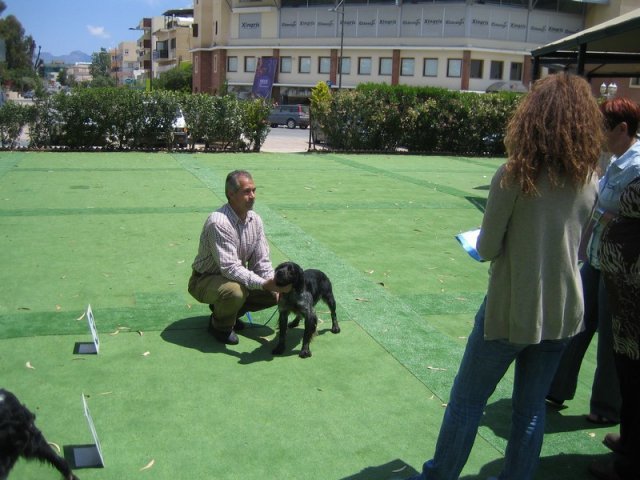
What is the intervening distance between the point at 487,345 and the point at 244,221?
8.17 ft

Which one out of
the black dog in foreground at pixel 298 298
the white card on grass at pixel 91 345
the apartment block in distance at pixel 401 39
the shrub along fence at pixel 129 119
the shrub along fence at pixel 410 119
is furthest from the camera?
the apartment block in distance at pixel 401 39

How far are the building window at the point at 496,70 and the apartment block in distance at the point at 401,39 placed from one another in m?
0.08

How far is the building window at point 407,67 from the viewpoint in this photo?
50.8 m

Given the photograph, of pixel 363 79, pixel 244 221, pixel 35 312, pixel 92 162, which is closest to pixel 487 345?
pixel 244 221

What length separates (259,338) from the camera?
4871 millimetres

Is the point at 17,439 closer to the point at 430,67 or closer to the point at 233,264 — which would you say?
the point at 233,264

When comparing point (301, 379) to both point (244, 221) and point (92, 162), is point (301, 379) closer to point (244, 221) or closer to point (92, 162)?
point (244, 221)

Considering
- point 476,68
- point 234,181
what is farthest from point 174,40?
point 234,181

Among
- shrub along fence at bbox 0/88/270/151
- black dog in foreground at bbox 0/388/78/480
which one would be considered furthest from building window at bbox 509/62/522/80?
black dog in foreground at bbox 0/388/78/480

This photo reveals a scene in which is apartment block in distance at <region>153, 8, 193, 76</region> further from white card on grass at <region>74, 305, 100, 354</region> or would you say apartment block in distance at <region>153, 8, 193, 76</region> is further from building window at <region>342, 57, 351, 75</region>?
white card on grass at <region>74, 305, 100, 354</region>

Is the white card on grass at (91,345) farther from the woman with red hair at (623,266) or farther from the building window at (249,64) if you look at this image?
the building window at (249,64)

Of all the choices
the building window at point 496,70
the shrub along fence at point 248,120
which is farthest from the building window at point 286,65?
the shrub along fence at point 248,120

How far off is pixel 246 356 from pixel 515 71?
5113cm

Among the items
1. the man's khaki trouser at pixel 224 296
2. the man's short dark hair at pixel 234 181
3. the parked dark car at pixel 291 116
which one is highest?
the parked dark car at pixel 291 116
